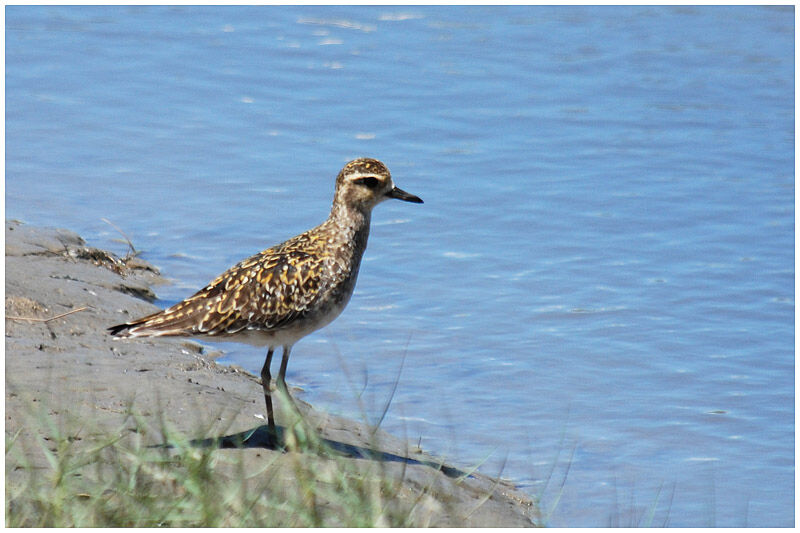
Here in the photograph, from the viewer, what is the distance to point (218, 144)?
14.8 meters

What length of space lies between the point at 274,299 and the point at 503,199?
19.7 feet

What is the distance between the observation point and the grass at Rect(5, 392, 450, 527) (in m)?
5.58

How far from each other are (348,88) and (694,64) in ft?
15.2

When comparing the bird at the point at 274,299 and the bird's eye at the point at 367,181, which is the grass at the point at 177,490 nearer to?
the bird at the point at 274,299

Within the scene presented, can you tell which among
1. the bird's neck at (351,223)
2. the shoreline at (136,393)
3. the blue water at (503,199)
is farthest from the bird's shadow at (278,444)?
the bird's neck at (351,223)

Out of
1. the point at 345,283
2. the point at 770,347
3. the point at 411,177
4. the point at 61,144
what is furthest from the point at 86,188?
the point at 770,347

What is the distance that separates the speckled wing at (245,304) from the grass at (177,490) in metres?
1.14

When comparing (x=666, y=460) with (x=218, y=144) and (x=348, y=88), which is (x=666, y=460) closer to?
(x=218, y=144)

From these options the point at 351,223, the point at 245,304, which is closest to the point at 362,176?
the point at 351,223

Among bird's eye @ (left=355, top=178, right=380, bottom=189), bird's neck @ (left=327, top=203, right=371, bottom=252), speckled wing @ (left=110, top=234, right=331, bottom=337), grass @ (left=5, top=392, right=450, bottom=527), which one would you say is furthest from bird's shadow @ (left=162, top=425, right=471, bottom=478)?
bird's eye @ (left=355, top=178, right=380, bottom=189)

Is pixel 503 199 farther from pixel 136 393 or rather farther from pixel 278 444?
pixel 278 444

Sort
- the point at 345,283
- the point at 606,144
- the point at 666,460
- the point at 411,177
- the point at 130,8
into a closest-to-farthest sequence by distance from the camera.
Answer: the point at 345,283, the point at 666,460, the point at 411,177, the point at 606,144, the point at 130,8

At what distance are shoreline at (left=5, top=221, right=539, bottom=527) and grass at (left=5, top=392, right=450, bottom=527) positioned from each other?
0.08 m

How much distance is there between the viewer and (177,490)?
5.95 m
